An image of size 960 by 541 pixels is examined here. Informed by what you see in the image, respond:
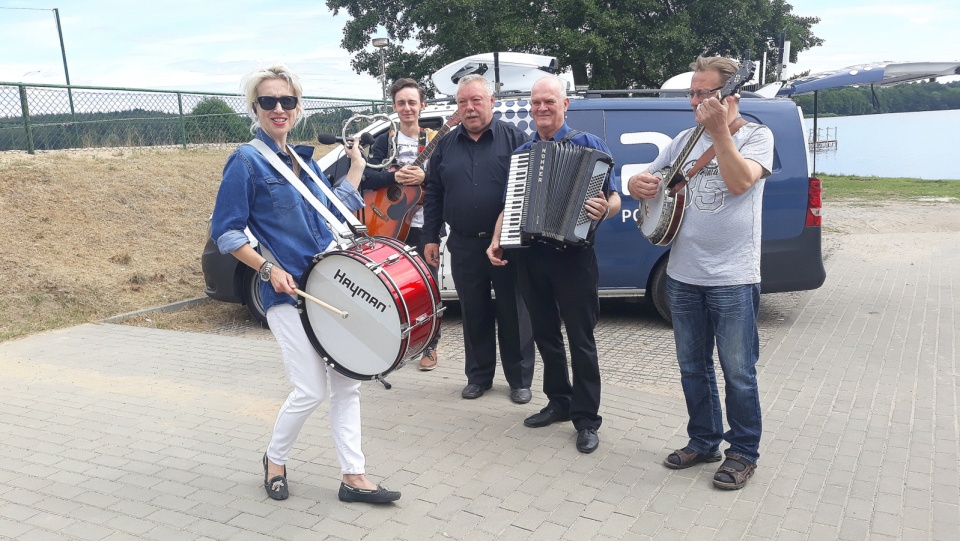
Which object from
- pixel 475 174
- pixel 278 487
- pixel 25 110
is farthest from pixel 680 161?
pixel 25 110

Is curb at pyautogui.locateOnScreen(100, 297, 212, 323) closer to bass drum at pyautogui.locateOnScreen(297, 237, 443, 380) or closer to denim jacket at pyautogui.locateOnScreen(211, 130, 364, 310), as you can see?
denim jacket at pyautogui.locateOnScreen(211, 130, 364, 310)

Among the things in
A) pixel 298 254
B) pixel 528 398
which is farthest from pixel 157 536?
pixel 528 398

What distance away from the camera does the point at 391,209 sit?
20.6 feet

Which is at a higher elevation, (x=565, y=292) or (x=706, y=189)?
(x=706, y=189)

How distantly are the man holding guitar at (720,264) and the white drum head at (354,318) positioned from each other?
1.43 meters

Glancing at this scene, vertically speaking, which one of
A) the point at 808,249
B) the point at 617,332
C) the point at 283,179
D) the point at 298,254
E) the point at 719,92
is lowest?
the point at 617,332

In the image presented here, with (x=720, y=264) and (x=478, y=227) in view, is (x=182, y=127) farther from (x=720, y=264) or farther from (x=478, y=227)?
(x=720, y=264)

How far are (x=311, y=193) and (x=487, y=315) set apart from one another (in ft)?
6.67

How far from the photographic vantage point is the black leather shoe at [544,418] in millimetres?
4879

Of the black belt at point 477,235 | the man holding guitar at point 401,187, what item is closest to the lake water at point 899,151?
the man holding guitar at point 401,187

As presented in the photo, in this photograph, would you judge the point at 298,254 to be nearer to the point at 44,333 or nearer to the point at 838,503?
the point at 838,503

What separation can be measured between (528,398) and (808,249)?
3.27m

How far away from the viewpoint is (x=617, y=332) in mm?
7375

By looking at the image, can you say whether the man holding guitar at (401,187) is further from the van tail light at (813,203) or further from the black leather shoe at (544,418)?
the van tail light at (813,203)
